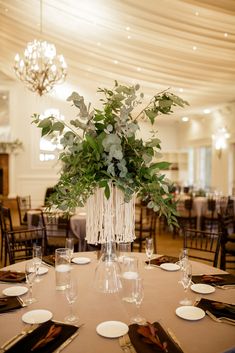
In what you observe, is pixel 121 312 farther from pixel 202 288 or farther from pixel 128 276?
pixel 202 288

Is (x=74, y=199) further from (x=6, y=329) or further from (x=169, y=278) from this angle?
(x=169, y=278)

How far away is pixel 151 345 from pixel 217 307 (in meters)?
0.49

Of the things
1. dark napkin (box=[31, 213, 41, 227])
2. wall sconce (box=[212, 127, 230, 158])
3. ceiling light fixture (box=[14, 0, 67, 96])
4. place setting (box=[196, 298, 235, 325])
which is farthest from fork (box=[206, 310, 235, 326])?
wall sconce (box=[212, 127, 230, 158])

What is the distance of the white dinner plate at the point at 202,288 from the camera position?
1981 millimetres

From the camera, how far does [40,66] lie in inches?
248

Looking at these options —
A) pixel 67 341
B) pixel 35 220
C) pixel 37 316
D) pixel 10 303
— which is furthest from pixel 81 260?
pixel 35 220

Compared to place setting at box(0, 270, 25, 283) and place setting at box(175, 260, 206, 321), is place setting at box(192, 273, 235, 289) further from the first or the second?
place setting at box(0, 270, 25, 283)

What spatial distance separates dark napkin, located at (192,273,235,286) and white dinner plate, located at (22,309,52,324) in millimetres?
953

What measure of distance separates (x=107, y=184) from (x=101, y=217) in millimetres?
213

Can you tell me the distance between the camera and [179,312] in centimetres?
169

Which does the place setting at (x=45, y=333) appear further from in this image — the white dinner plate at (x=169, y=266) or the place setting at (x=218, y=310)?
the white dinner plate at (x=169, y=266)

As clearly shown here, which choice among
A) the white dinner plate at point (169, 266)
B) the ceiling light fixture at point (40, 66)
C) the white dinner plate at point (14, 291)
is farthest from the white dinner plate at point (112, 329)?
the ceiling light fixture at point (40, 66)

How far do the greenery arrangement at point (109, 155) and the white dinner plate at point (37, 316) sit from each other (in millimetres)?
539

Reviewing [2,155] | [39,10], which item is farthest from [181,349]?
[2,155]
